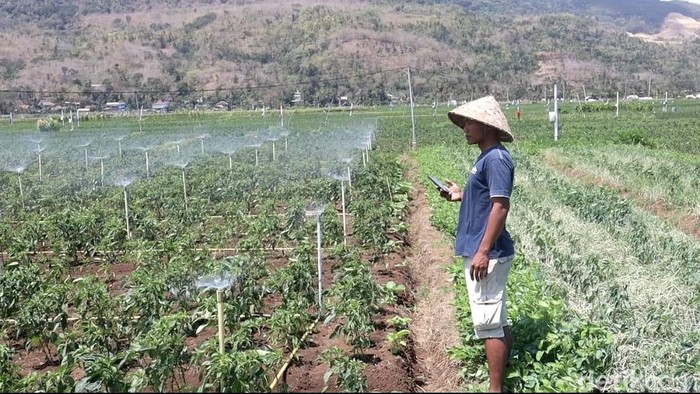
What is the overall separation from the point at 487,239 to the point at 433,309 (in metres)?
2.69

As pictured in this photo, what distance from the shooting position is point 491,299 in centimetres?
448

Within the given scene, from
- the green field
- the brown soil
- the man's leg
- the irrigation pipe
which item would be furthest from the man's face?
the irrigation pipe

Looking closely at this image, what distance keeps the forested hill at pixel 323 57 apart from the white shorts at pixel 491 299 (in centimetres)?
7959

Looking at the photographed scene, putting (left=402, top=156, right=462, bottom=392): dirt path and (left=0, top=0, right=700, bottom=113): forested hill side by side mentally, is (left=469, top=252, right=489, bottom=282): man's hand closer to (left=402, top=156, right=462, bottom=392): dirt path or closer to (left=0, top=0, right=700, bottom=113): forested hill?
(left=402, top=156, right=462, bottom=392): dirt path

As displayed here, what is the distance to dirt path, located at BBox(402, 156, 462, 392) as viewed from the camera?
5.48 meters

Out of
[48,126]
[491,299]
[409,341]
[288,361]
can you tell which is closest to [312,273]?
[409,341]

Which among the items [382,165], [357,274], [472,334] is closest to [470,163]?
[382,165]

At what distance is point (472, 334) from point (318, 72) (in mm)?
120729

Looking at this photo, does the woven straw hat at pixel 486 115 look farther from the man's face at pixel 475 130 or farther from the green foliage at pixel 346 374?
the green foliage at pixel 346 374

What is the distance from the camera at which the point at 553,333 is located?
4.79 meters

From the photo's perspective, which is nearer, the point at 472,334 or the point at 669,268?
the point at 472,334

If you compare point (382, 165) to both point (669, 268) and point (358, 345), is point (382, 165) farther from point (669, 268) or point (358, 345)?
point (358, 345)

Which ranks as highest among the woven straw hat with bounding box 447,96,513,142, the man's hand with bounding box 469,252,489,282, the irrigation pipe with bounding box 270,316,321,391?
the woven straw hat with bounding box 447,96,513,142

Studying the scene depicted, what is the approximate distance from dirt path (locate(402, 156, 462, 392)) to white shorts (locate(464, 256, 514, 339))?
63cm
